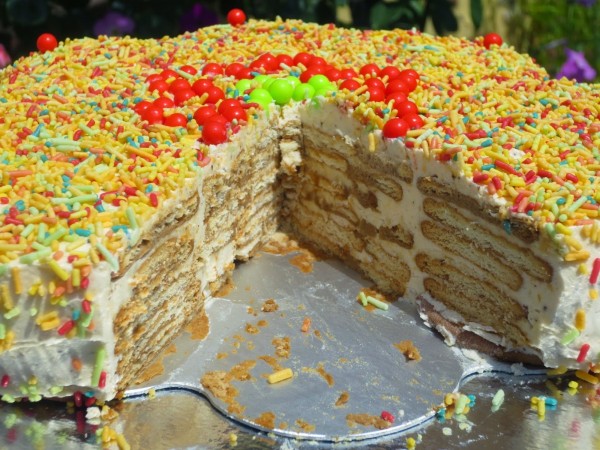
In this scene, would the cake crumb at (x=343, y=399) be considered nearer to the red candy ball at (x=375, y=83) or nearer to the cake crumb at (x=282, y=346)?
the cake crumb at (x=282, y=346)

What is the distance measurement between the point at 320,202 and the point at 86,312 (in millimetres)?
2008

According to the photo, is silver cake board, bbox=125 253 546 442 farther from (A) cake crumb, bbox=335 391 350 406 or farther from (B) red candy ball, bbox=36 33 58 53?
(B) red candy ball, bbox=36 33 58 53

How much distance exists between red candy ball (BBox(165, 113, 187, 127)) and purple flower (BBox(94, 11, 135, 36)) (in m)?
2.96

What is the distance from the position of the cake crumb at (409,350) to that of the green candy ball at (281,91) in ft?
5.17

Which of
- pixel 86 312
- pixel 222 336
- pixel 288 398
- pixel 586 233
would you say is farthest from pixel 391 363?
pixel 86 312

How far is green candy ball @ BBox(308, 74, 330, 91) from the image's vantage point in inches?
191

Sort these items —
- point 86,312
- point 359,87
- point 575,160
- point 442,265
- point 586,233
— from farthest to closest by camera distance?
point 359,87 < point 442,265 < point 575,160 < point 586,233 < point 86,312

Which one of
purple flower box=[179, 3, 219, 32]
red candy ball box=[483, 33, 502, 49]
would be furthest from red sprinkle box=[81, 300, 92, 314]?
purple flower box=[179, 3, 219, 32]

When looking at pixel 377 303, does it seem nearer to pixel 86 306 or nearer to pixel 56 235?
pixel 86 306

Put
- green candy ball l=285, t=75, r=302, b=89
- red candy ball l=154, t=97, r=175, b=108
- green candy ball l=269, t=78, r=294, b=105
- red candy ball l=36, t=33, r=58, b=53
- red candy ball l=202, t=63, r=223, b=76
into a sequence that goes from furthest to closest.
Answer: red candy ball l=36, t=33, r=58, b=53
red candy ball l=202, t=63, r=223, b=76
green candy ball l=285, t=75, r=302, b=89
green candy ball l=269, t=78, r=294, b=105
red candy ball l=154, t=97, r=175, b=108

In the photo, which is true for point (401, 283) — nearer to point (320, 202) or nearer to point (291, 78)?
point (320, 202)

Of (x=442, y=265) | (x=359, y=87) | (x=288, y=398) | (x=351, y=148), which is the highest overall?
(x=359, y=87)

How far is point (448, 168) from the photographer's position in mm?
4133

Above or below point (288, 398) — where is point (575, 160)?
above
